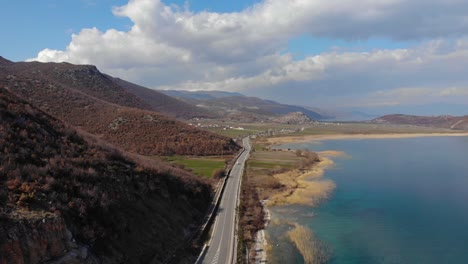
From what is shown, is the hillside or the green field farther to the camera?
the green field

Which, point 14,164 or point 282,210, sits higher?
point 14,164

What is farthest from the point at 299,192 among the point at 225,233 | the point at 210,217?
the point at 225,233

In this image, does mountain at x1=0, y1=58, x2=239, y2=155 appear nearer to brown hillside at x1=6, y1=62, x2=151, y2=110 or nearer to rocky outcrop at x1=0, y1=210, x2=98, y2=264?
brown hillside at x1=6, y1=62, x2=151, y2=110

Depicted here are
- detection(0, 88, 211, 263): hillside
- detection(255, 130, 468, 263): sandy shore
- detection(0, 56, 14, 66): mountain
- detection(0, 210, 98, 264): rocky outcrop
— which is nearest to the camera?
detection(0, 210, 98, 264): rocky outcrop

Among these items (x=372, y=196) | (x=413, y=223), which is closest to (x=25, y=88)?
(x=372, y=196)

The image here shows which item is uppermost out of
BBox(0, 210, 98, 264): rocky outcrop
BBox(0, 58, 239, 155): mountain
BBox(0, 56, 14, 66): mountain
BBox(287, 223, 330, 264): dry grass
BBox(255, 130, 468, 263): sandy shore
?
BBox(0, 56, 14, 66): mountain

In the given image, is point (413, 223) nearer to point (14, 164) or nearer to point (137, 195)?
point (137, 195)

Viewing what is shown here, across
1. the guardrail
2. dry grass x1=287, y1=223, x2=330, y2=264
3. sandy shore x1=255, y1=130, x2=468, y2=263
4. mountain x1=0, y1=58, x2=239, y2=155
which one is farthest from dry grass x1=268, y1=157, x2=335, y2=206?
mountain x1=0, y1=58, x2=239, y2=155
